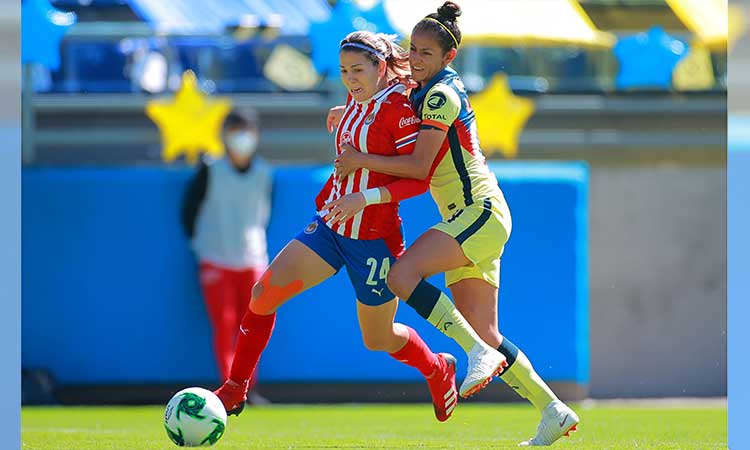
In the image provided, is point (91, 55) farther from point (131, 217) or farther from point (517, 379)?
point (517, 379)

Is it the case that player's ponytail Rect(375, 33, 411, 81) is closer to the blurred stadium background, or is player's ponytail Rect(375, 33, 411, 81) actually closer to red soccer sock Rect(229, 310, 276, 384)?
red soccer sock Rect(229, 310, 276, 384)

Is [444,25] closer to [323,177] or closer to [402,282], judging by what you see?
[402,282]

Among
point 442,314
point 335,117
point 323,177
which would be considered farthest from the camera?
point 323,177

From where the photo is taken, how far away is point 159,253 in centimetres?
999

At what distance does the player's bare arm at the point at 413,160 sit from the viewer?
559 cm

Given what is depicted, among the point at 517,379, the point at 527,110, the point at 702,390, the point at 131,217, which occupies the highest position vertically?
the point at 527,110

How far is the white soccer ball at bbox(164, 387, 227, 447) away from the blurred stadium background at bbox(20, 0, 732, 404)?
12.9 ft

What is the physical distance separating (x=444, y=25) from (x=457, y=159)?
577 millimetres

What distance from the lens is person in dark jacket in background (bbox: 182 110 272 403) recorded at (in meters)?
9.79

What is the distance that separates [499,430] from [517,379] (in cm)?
160

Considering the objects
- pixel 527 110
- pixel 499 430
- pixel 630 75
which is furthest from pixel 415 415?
pixel 630 75

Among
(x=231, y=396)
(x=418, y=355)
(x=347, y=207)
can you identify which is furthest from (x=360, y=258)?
(x=231, y=396)

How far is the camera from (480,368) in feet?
18.0

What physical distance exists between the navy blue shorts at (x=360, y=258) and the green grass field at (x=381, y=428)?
0.73m
